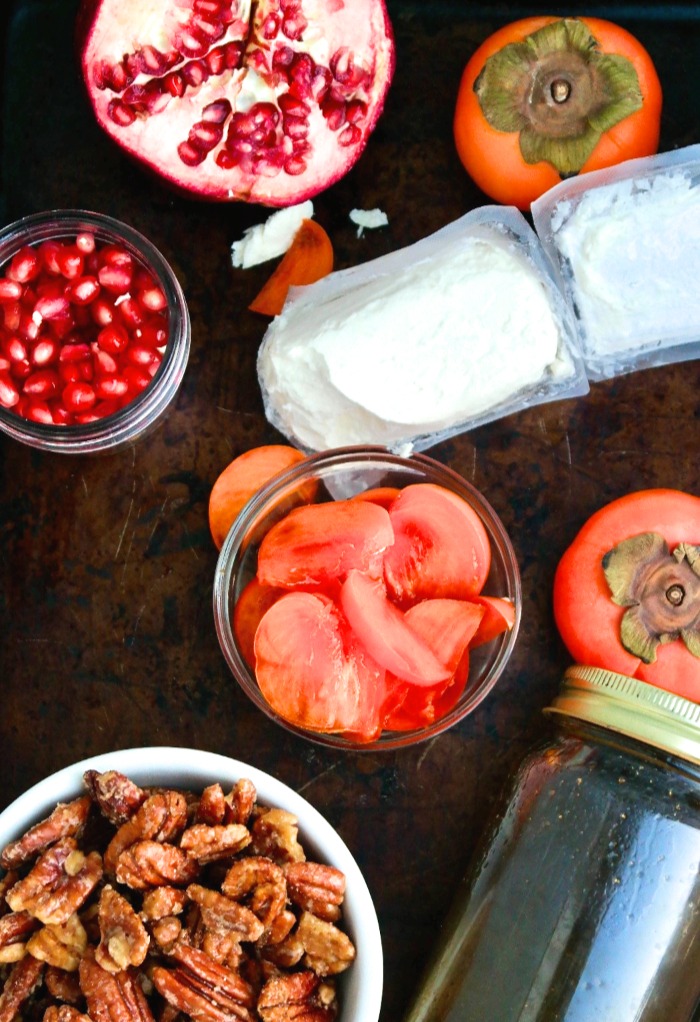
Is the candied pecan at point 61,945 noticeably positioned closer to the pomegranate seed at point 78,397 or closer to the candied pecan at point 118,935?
the candied pecan at point 118,935

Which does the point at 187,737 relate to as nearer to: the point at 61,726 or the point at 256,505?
the point at 61,726

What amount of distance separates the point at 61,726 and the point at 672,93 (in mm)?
1167

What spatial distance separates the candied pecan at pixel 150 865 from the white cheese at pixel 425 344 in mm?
570

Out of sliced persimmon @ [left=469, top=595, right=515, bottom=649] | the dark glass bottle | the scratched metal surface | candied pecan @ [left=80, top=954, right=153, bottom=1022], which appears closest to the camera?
Result: candied pecan @ [left=80, top=954, right=153, bottom=1022]

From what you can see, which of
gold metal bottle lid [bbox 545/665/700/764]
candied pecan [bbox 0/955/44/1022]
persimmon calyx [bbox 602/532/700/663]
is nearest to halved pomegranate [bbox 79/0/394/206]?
persimmon calyx [bbox 602/532/700/663]

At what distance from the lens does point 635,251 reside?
1.35 metres

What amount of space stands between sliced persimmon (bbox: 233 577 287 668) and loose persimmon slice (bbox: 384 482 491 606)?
15cm

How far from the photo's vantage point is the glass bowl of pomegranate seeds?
1.36 meters

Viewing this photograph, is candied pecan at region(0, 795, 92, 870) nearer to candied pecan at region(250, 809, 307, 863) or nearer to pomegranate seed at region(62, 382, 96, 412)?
candied pecan at region(250, 809, 307, 863)

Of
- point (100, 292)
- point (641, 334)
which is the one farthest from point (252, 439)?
point (641, 334)

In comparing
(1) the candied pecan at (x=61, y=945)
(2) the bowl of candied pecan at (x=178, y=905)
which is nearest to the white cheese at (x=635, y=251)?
(2) the bowl of candied pecan at (x=178, y=905)

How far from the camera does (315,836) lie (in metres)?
1.19

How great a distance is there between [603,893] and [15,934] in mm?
628

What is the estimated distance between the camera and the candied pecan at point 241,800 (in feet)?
3.80
